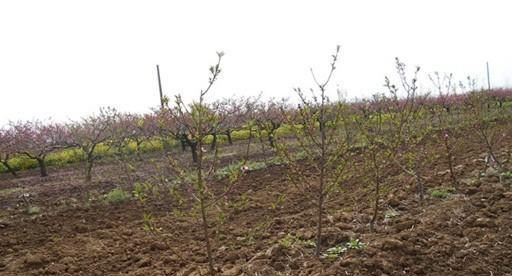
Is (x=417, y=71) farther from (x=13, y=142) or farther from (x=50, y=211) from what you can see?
(x=13, y=142)

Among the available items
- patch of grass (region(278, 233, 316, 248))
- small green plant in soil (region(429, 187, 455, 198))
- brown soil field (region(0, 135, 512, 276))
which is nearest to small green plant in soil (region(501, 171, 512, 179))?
brown soil field (region(0, 135, 512, 276))

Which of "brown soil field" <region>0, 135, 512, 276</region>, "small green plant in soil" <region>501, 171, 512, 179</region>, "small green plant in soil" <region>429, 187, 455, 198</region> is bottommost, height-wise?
"brown soil field" <region>0, 135, 512, 276</region>

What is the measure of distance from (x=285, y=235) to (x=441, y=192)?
215 cm

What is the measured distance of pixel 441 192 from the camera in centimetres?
582

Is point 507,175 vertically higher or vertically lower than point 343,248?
higher

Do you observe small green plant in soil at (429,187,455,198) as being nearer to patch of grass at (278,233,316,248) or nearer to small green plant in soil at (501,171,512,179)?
small green plant in soil at (501,171,512,179)

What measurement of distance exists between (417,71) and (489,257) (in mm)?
2264

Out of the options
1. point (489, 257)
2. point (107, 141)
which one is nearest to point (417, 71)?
point (489, 257)

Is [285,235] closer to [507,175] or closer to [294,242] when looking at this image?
[294,242]

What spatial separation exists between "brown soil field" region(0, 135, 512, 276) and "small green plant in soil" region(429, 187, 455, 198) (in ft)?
0.25

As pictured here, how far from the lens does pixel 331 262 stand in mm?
3990


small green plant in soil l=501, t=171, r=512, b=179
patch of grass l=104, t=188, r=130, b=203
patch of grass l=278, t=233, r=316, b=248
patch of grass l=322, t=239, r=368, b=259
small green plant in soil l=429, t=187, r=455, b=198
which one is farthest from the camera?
patch of grass l=104, t=188, r=130, b=203

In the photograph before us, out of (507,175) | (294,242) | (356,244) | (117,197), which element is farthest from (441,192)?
(117,197)

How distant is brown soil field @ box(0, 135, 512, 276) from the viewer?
3938mm
